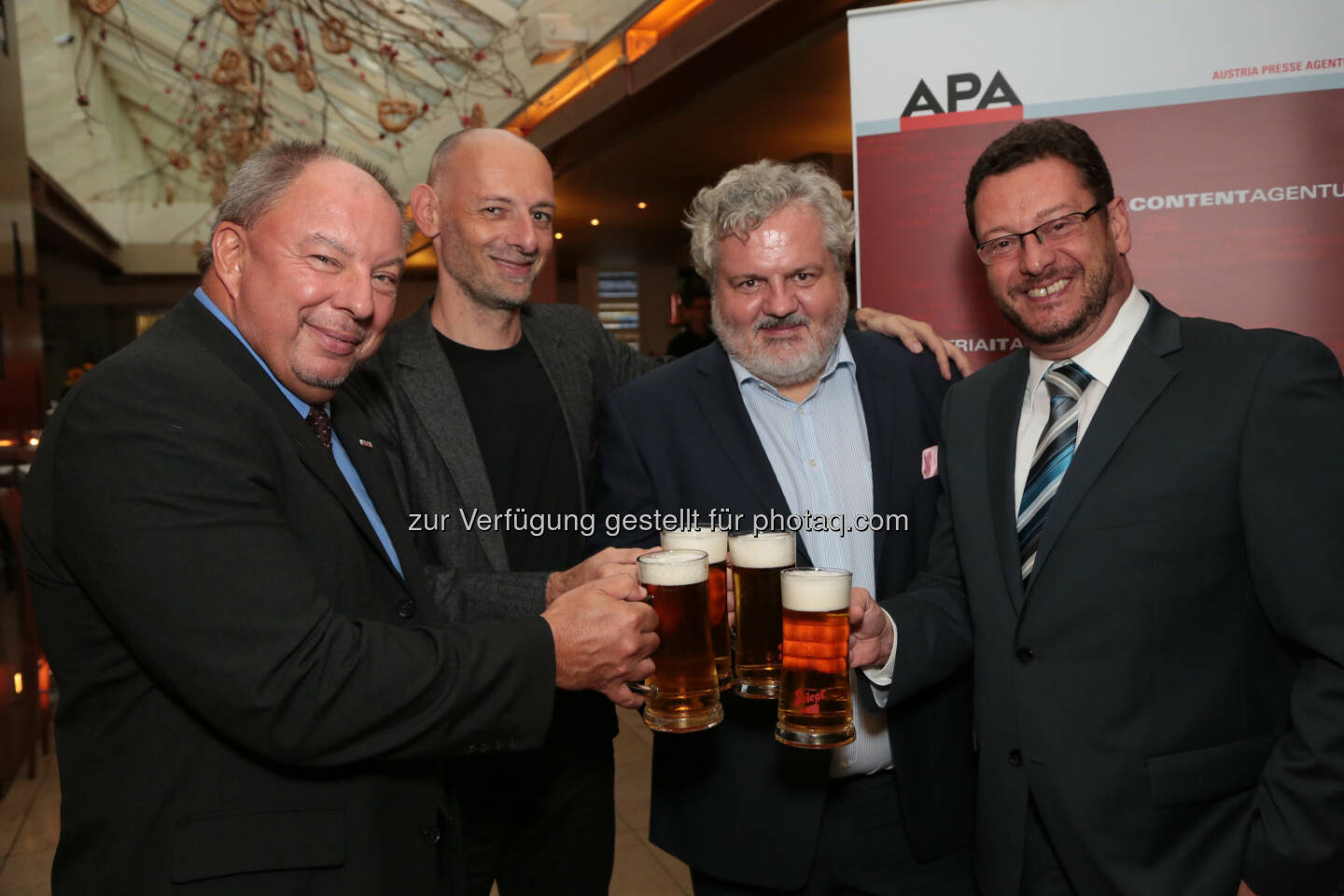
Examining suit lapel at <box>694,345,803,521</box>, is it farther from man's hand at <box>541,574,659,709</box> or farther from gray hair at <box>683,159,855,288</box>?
man's hand at <box>541,574,659,709</box>

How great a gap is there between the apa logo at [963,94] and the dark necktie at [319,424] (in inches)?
75.0

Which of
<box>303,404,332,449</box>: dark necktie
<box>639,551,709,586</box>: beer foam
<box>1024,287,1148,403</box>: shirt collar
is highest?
<box>1024,287,1148,403</box>: shirt collar

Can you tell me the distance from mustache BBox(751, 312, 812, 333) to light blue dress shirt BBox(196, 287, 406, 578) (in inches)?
38.2

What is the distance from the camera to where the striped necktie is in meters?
1.74

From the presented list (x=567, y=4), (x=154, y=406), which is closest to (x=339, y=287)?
(x=154, y=406)

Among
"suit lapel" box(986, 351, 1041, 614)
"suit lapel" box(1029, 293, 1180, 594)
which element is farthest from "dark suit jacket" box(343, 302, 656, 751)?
"suit lapel" box(1029, 293, 1180, 594)

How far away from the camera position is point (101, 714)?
1367mm

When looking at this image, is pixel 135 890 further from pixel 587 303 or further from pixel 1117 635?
pixel 587 303

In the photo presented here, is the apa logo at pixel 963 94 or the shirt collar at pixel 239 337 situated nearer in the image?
the shirt collar at pixel 239 337

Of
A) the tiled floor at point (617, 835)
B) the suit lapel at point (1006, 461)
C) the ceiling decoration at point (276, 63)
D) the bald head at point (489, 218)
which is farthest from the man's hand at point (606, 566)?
the tiled floor at point (617, 835)

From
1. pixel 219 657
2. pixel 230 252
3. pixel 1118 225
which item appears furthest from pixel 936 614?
pixel 230 252

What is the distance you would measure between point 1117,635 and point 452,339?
5.85 ft

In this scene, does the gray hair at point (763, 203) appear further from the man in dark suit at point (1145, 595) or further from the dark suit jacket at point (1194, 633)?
the dark suit jacket at point (1194, 633)

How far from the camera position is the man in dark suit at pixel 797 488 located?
6.42 ft
